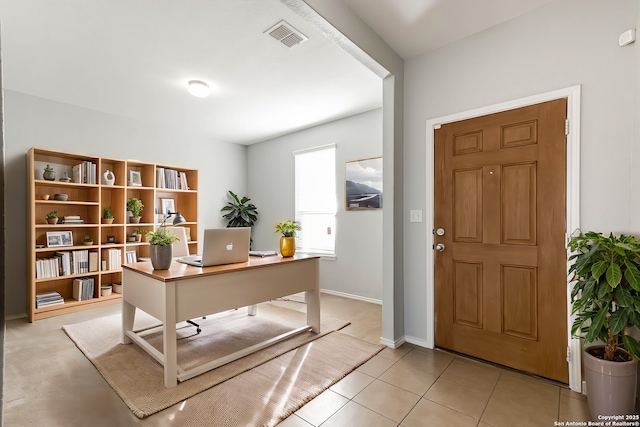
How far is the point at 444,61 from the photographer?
2.75m

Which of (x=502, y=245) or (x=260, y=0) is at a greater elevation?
(x=260, y=0)

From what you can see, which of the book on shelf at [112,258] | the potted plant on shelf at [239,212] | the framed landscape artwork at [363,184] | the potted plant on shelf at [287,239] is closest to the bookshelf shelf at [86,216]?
the book on shelf at [112,258]

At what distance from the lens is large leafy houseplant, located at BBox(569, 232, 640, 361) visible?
168 cm

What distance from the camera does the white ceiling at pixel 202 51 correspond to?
7.54 ft

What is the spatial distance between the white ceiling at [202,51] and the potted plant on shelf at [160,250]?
63.4 inches

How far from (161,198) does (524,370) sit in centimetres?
488

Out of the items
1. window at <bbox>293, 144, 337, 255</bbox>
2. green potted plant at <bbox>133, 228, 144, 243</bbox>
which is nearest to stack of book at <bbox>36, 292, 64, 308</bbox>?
green potted plant at <bbox>133, 228, 144, 243</bbox>

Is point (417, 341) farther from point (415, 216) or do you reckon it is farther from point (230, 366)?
point (230, 366)

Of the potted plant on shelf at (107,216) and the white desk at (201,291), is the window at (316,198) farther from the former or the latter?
the potted plant on shelf at (107,216)

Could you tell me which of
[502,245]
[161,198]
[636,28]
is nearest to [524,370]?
[502,245]

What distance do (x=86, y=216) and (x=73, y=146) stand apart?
2.98ft

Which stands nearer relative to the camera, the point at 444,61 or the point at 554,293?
the point at 554,293

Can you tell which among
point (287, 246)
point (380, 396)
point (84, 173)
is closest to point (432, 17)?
point (287, 246)

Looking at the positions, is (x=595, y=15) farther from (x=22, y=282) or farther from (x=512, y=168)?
(x=22, y=282)
